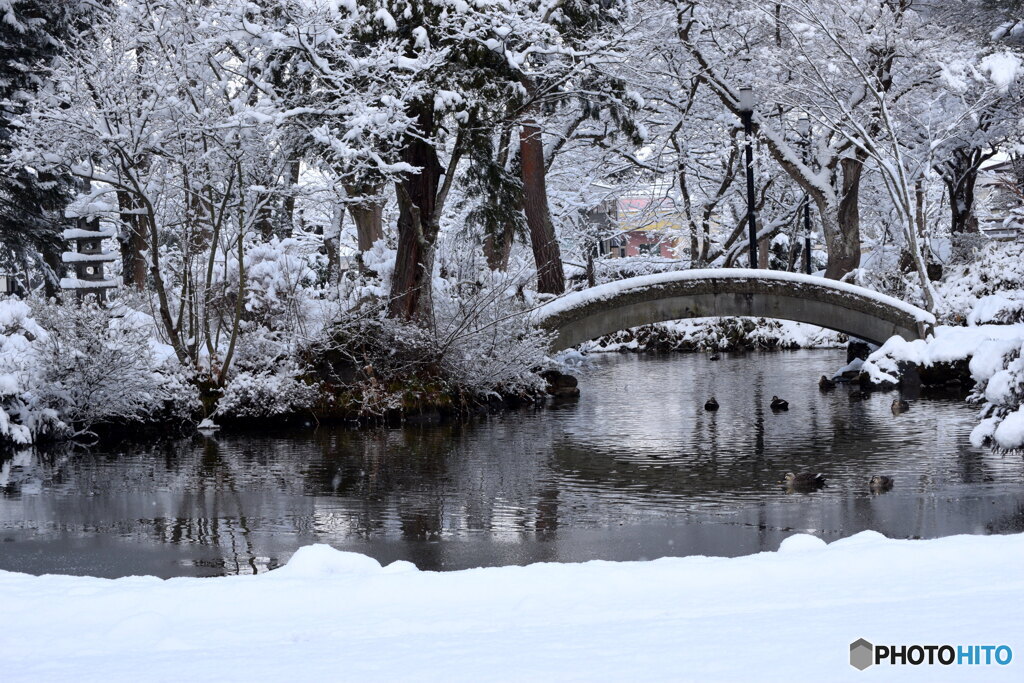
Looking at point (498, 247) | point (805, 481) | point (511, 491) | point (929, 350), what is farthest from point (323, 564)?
point (929, 350)

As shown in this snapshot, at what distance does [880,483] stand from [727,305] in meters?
11.2

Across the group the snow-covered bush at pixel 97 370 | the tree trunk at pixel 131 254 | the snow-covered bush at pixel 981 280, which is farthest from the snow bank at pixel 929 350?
the tree trunk at pixel 131 254

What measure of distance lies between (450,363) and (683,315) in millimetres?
5791

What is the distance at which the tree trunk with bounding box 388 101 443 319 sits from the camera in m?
19.8

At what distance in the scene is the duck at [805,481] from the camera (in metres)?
12.9

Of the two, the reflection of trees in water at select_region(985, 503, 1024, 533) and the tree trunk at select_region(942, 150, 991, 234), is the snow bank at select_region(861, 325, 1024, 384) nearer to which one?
the reflection of trees in water at select_region(985, 503, 1024, 533)

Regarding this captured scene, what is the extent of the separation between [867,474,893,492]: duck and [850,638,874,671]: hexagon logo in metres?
7.73

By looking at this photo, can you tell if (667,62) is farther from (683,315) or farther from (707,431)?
(707,431)

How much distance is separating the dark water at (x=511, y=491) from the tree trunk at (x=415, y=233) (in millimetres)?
2605

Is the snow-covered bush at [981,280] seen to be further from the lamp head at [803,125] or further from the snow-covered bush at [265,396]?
the snow-covered bush at [265,396]

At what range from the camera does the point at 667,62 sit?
28.9 meters

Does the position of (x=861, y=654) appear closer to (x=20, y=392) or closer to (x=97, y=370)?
(x=97, y=370)

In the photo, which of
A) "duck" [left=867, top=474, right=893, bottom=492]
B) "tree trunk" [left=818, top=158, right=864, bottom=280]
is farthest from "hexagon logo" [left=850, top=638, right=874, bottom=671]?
"tree trunk" [left=818, top=158, right=864, bottom=280]

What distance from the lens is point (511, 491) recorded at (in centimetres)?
1309
